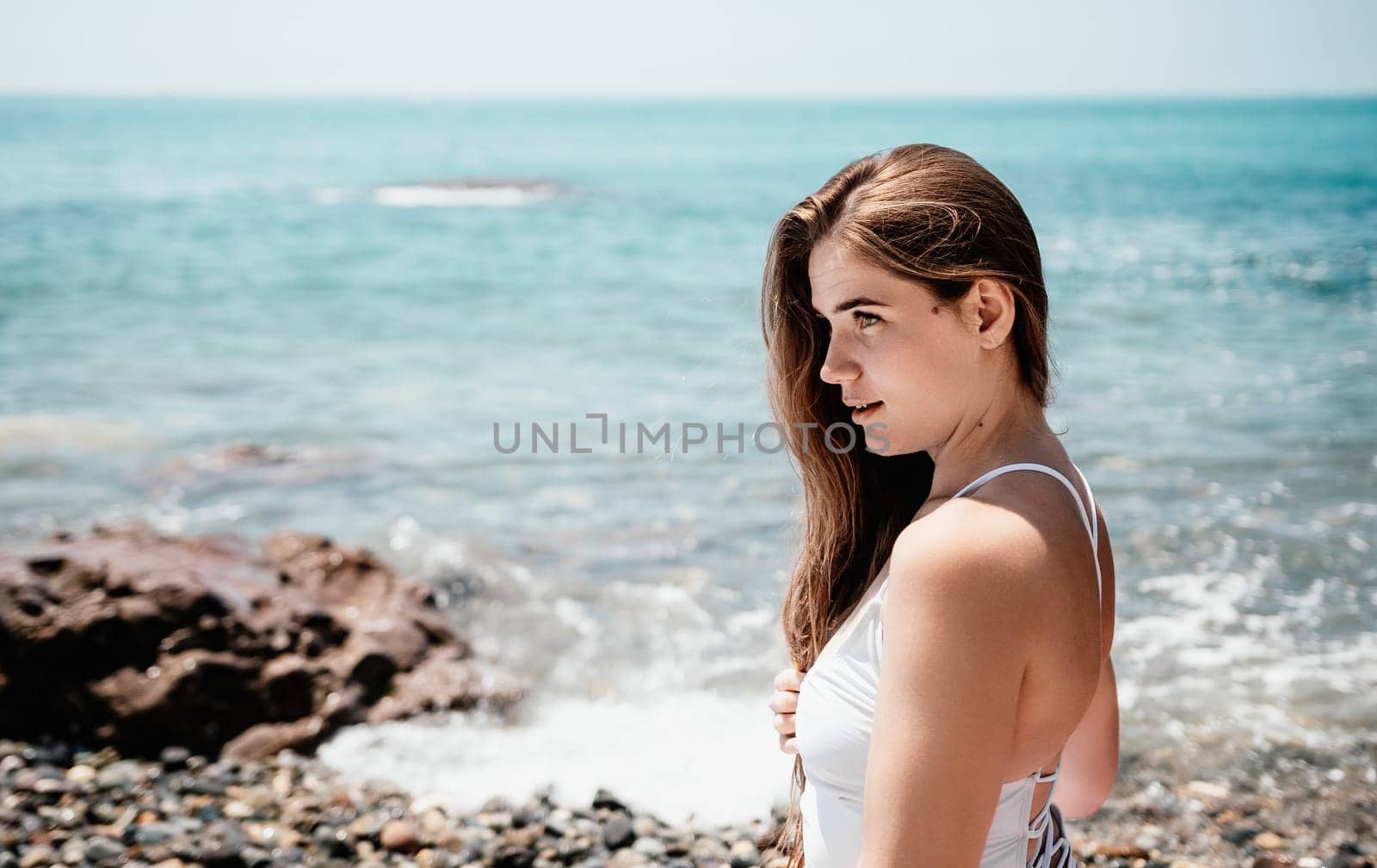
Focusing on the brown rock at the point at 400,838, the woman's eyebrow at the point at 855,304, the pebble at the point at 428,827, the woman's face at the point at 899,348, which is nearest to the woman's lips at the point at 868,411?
the woman's face at the point at 899,348

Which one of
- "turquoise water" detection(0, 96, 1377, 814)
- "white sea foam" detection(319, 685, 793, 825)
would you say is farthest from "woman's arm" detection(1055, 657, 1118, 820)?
"white sea foam" detection(319, 685, 793, 825)

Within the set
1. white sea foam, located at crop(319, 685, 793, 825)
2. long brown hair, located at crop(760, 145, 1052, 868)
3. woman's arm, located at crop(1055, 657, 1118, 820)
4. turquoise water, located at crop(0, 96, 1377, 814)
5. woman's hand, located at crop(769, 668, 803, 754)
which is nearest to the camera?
long brown hair, located at crop(760, 145, 1052, 868)

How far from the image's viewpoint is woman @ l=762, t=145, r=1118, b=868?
62.4 inches

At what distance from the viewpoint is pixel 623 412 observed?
11.6 m

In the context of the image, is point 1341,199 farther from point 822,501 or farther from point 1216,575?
point 822,501

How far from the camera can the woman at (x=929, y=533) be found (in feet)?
5.20

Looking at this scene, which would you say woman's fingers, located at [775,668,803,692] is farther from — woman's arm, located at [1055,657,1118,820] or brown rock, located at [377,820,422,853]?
brown rock, located at [377,820,422,853]

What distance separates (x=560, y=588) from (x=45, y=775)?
320cm

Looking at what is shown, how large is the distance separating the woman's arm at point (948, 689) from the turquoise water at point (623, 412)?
1271 millimetres

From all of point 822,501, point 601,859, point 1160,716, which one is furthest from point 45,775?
point 1160,716

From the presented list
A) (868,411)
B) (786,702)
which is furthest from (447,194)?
(868,411)

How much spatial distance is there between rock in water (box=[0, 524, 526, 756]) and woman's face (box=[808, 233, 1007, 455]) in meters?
4.20

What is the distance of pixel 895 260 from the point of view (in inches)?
73.0

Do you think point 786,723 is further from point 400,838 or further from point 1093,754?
point 400,838
